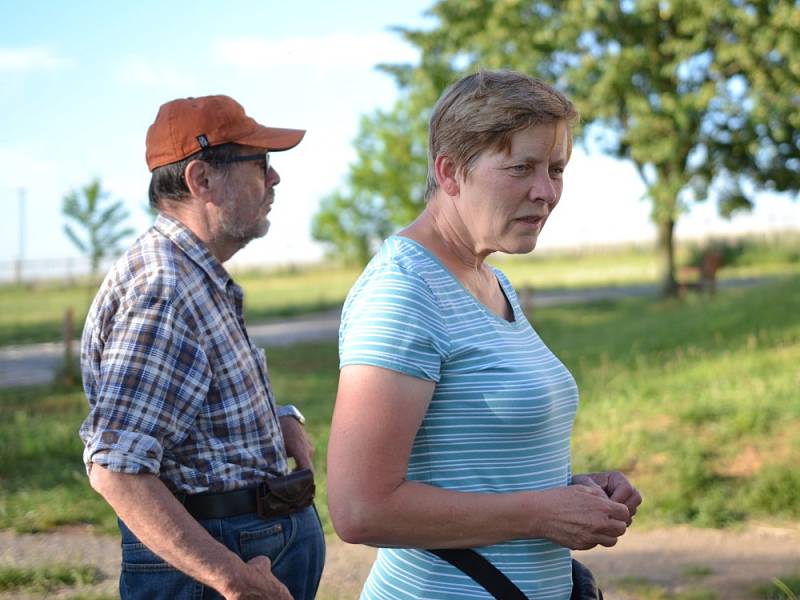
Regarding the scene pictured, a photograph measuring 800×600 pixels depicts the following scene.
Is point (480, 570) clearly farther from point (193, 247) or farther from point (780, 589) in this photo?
point (780, 589)

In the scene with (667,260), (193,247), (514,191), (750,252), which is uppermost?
(514,191)

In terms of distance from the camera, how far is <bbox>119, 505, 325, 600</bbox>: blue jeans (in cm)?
249

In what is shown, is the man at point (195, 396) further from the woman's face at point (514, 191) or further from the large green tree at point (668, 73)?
the large green tree at point (668, 73)

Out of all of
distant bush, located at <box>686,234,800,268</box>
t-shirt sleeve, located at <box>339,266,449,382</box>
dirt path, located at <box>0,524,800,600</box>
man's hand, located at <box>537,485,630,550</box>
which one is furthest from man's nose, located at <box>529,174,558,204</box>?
distant bush, located at <box>686,234,800,268</box>

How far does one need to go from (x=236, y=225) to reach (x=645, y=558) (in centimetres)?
391

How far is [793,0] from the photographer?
20938 millimetres

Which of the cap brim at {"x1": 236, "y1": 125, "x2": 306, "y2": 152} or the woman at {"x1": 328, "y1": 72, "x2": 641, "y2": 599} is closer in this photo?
the woman at {"x1": 328, "y1": 72, "x2": 641, "y2": 599}

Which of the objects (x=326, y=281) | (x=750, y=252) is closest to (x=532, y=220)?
(x=750, y=252)

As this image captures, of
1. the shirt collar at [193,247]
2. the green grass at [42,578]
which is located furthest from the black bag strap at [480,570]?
the green grass at [42,578]

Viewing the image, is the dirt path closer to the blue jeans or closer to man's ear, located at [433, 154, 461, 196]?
the blue jeans

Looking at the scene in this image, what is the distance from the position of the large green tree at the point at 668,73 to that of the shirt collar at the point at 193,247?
2103 cm

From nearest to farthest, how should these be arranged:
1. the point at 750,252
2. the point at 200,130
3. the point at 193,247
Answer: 1. the point at 193,247
2. the point at 200,130
3. the point at 750,252

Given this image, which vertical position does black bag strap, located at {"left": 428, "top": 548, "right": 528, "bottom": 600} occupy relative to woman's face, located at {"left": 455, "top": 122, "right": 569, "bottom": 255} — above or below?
below

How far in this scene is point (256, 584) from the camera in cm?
238
